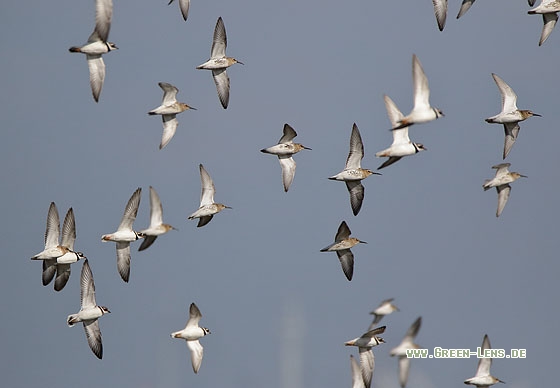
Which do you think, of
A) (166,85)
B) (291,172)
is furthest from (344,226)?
(166,85)

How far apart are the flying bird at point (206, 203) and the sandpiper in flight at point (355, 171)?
3.91 m

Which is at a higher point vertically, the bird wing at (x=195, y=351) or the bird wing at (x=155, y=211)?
the bird wing at (x=155, y=211)

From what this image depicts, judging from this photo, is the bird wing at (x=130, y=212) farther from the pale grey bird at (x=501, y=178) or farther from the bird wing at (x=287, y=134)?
the pale grey bird at (x=501, y=178)

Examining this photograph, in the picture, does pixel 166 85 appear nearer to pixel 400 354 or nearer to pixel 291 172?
pixel 291 172

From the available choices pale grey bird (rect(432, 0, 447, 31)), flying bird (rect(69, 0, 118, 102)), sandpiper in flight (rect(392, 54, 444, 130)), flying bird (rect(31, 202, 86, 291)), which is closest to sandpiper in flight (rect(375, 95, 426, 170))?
sandpiper in flight (rect(392, 54, 444, 130))

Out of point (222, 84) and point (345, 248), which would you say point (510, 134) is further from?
point (222, 84)

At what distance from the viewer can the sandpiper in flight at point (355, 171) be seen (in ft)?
156

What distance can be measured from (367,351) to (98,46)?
12133 millimetres

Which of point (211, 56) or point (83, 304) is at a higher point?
point (211, 56)

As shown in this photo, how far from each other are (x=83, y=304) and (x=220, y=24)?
30.5ft

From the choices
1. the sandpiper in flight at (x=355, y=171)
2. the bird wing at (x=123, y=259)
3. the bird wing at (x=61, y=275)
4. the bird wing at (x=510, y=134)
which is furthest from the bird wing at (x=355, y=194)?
the bird wing at (x=61, y=275)

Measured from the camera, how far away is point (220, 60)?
4969 centimetres

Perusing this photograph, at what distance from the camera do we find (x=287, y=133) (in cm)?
4938

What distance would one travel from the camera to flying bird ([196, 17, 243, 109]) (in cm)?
4934
